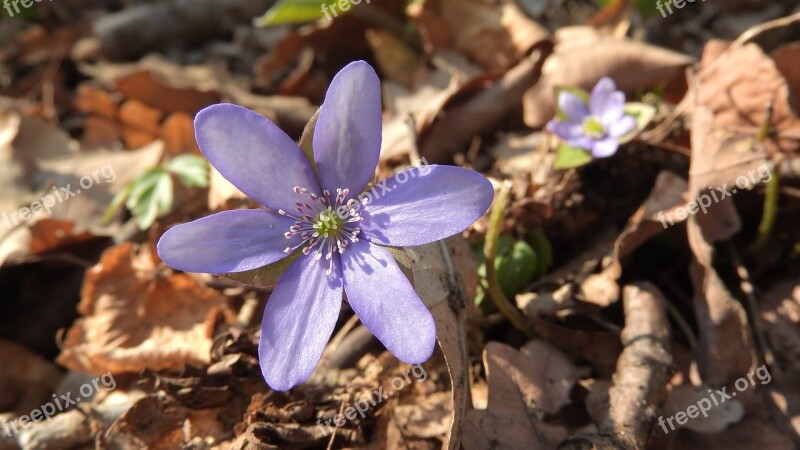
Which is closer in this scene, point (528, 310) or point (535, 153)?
point (528, 310)

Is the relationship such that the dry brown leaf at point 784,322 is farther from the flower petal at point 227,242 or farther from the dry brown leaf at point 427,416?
the flower petal at point 227,242

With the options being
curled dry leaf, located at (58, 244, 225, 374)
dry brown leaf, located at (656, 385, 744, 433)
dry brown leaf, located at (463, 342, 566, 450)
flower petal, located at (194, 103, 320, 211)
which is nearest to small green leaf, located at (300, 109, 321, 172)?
flower petal, located at (194, 103, 320, 211)

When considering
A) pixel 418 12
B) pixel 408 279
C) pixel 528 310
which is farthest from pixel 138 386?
pixel 418 12

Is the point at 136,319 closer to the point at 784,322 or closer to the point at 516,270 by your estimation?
the point at 516,270

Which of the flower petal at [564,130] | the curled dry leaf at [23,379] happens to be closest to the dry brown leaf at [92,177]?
the curled dry leaf at [23,379]

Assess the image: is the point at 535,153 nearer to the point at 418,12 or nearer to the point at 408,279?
the point at 418,12

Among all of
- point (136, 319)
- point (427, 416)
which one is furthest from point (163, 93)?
point (427, 416)

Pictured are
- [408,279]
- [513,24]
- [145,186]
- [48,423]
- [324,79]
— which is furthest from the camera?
[324,79]
